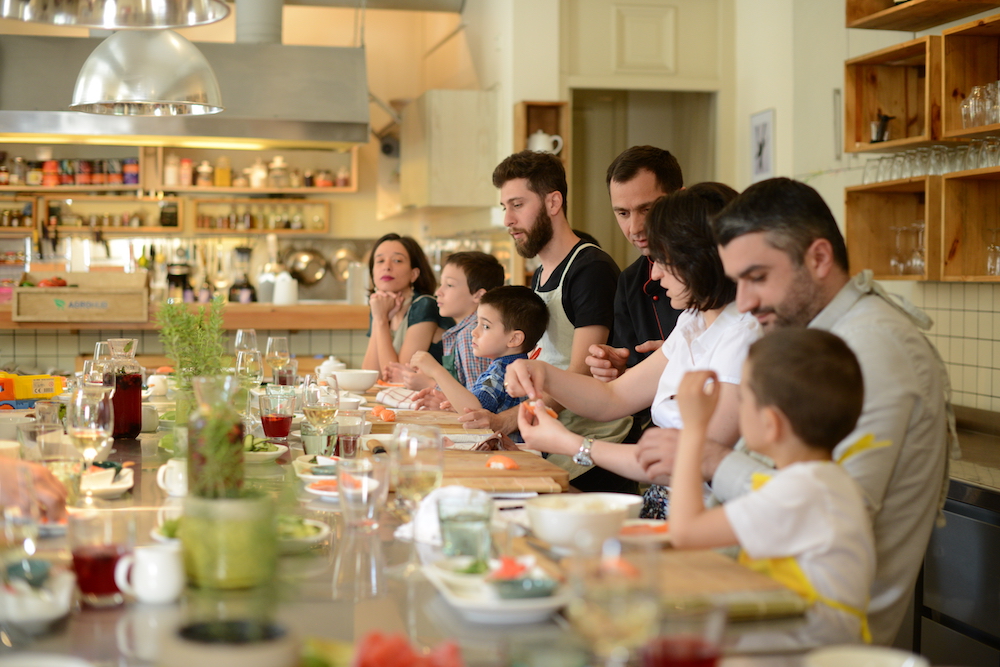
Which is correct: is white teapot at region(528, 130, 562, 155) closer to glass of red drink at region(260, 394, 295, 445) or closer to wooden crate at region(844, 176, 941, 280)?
wooden crate at region(844, 176, 941, 280)

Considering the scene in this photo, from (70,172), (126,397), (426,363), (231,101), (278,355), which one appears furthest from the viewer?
(70,172)

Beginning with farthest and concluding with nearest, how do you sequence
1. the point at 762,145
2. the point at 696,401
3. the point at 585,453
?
the point at 762,145 → the point at 585,453 → the point at 696,401

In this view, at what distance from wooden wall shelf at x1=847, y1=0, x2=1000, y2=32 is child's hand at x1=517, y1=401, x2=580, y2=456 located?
6.89 ft

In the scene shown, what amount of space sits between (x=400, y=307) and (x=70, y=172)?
448 centimetres

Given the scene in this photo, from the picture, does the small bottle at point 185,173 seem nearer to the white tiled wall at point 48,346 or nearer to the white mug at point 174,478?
the white tiled wall at point 48,346

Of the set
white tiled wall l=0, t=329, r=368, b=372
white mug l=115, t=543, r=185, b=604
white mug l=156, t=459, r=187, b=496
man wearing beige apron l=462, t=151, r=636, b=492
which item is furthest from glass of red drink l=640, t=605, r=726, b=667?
white tiled wall l=0, t=329, r=368, b=372

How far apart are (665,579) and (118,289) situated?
4.64m

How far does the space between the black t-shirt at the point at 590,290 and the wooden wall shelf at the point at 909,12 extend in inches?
50.7

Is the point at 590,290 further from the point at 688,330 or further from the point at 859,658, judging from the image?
the point at 859,658

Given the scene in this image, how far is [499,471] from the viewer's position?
1.87m

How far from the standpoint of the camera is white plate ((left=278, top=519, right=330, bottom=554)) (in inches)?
51.5

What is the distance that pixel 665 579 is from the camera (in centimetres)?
117

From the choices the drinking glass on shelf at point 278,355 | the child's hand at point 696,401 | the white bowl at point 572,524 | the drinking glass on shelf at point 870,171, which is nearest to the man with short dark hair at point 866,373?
the child's hand at point 696,401

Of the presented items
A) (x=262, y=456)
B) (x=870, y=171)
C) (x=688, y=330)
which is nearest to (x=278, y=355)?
(x=262, y=456)
